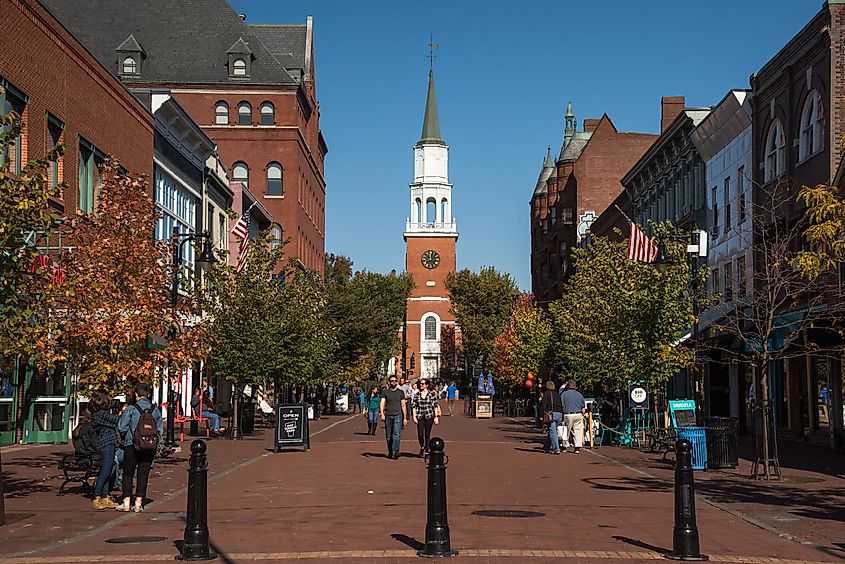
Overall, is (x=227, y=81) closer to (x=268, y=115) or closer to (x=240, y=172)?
(x=268, y=115)

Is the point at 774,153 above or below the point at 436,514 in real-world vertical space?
above

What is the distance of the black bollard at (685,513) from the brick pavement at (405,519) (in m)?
0.32

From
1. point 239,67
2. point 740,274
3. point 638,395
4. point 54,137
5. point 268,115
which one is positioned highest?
point 239,67

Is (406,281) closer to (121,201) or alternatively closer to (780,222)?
(780,222)

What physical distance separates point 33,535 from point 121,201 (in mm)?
11903

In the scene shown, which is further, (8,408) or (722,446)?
(8,408)

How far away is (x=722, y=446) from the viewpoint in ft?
77.3

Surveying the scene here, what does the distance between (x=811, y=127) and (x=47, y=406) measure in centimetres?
2104

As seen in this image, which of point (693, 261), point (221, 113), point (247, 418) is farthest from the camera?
point (221, 113)

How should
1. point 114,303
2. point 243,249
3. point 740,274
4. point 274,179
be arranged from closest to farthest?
point 114,303 < point 740,274 < point 243,249 < point 274,179

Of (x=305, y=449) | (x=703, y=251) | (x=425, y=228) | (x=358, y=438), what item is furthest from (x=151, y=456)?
(x=425, y=228)

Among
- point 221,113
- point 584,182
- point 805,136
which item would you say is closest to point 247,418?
point 805,136

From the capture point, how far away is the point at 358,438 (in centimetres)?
3756

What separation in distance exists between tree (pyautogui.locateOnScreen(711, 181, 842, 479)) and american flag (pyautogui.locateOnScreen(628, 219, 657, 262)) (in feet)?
10.0
